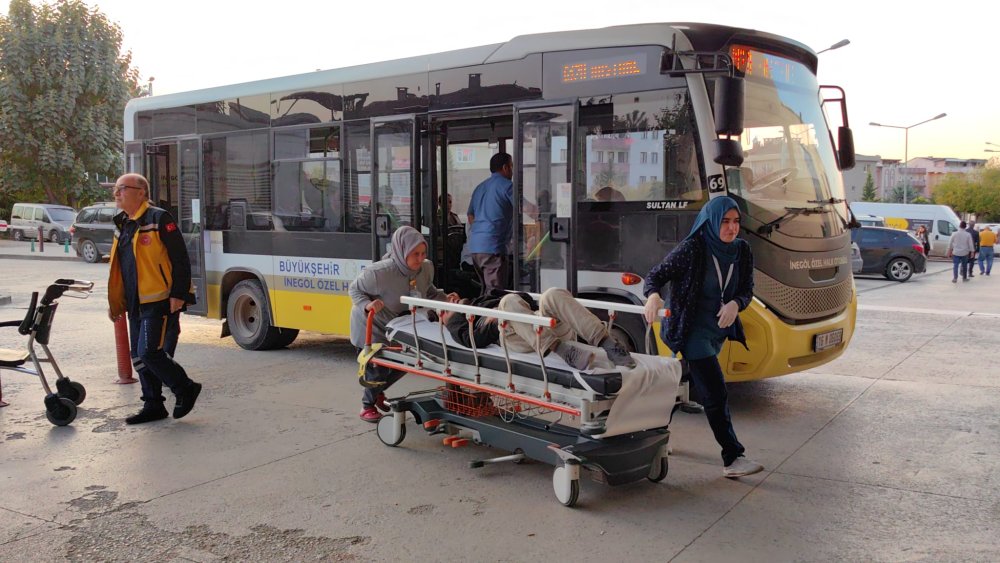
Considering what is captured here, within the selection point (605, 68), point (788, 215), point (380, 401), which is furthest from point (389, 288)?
point (788, 215)

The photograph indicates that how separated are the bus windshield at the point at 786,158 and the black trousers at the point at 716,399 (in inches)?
68.8

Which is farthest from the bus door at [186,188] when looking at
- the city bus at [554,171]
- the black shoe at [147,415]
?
the black shoe at [147,415]

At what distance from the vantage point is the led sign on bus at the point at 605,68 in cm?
704

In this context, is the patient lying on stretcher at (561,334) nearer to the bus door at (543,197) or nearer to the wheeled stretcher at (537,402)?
the wheeled stretcher at (537,402)

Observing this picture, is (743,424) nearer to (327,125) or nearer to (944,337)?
(327,125)

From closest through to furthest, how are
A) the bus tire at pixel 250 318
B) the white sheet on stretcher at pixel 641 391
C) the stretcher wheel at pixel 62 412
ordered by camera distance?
1. the white sheet on stretcher at pixel 641 391
2. the stretcher wheel at pixel 62 412
3. the bus tire at pixel 250 318

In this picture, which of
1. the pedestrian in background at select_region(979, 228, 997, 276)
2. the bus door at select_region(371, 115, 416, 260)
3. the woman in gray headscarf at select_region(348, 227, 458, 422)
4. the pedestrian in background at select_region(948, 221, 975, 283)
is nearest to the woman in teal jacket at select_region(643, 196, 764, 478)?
the woman in gray headscarf at select_region(348, 227, 458, 422)

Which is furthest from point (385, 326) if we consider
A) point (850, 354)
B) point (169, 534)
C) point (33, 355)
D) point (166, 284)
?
point (850, 354)

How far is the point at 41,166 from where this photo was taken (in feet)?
126

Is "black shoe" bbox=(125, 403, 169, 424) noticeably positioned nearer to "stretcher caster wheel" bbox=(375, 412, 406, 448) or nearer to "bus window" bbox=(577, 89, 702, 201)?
"stretcher caster wheel" bbox=(375, 412, 406, 448)

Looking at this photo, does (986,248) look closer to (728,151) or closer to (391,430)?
(728,151)

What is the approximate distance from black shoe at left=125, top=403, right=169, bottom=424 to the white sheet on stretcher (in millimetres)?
3113

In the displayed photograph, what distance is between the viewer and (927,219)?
37.1 m

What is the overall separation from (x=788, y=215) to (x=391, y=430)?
3.44 meters
